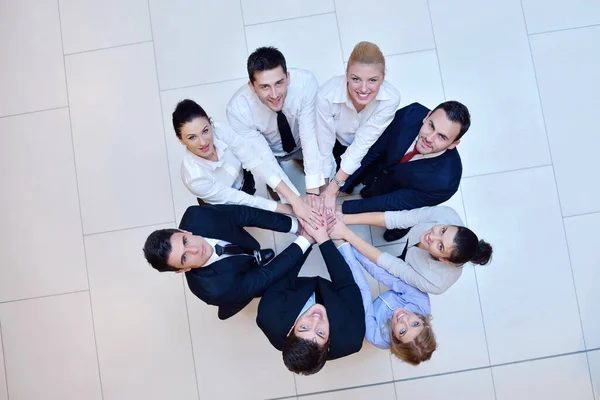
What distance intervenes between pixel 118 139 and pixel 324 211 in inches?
63.2

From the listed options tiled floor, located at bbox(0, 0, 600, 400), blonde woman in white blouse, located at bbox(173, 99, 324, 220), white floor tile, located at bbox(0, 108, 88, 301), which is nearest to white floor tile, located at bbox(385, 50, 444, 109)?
tiled floor, located at bbox(0, 0, 600, 400)

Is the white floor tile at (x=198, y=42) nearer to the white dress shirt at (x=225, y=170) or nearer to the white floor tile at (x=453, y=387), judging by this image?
the white dress shirt at (x=225, y=170)

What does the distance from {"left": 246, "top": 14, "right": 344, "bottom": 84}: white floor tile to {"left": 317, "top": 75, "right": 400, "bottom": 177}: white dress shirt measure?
2.57 ft

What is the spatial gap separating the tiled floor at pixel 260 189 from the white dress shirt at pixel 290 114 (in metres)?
0.74

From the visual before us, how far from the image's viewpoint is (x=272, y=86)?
2.26m

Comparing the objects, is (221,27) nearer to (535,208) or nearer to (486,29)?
(486,29)

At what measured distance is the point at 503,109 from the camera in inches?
127

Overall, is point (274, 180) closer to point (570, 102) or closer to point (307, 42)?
point (307, 42)

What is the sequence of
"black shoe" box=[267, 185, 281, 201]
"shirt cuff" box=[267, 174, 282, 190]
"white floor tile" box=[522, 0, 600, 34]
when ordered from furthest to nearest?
"white floor tile" box=[522, 0, 600, 34], "black shoe" box=[267, 185, 281, 201], "shirt cuff" box=[267, 174, 282, 190]

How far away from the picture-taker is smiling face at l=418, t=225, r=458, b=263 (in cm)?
214

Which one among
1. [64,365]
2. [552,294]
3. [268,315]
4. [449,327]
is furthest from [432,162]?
[64,365]

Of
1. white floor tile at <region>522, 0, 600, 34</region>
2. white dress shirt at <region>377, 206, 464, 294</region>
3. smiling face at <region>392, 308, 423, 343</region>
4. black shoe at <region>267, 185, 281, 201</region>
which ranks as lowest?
smiling face at <region>392, 308, 423, 343</region>

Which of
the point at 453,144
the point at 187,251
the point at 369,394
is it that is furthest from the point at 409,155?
the point at 369,394

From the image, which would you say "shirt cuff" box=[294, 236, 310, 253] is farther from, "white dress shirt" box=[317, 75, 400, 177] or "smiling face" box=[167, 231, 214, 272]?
"smiling face" box=[167, 231, 214, 272]
